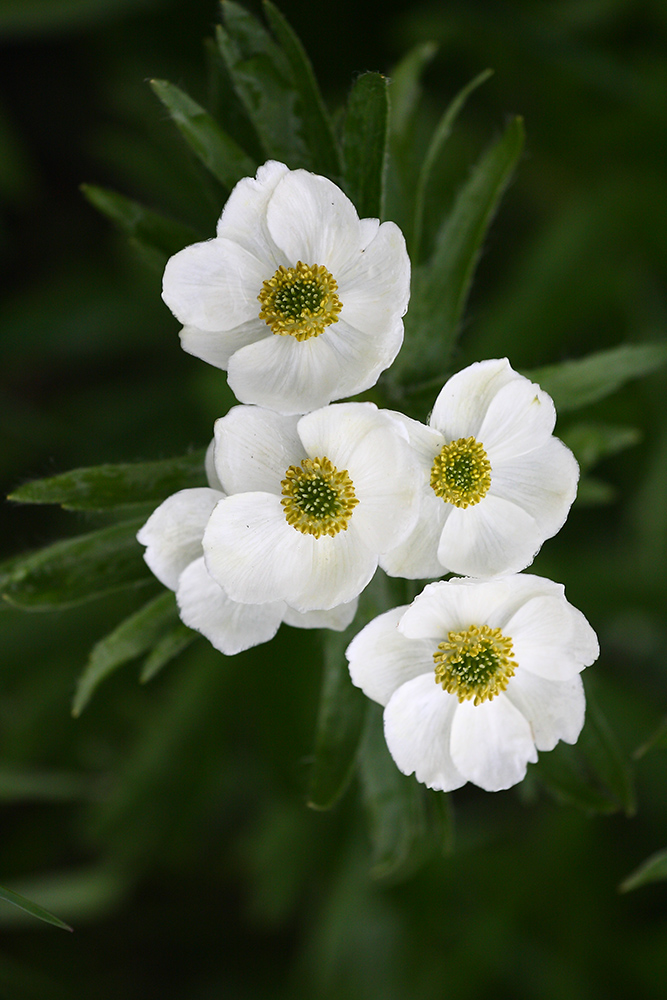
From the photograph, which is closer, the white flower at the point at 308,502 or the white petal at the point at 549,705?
the white flower at the point at 308,502

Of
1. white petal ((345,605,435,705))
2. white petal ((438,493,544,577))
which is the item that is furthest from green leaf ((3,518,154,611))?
white petal ((438,493,544,577))

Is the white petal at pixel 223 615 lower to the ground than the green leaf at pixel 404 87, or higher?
lower

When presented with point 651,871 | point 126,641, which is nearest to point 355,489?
point 126,641

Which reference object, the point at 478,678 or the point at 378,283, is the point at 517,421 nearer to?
the point at 378,283

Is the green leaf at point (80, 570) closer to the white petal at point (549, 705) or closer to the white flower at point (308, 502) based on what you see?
the white flower at point (308, 502)

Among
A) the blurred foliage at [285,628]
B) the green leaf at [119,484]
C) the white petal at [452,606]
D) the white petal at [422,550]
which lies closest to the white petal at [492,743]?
the white petal at [452,606]

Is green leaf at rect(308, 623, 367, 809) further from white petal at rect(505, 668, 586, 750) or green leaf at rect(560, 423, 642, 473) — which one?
green leaf at rect(560, 423, 642, 473)
